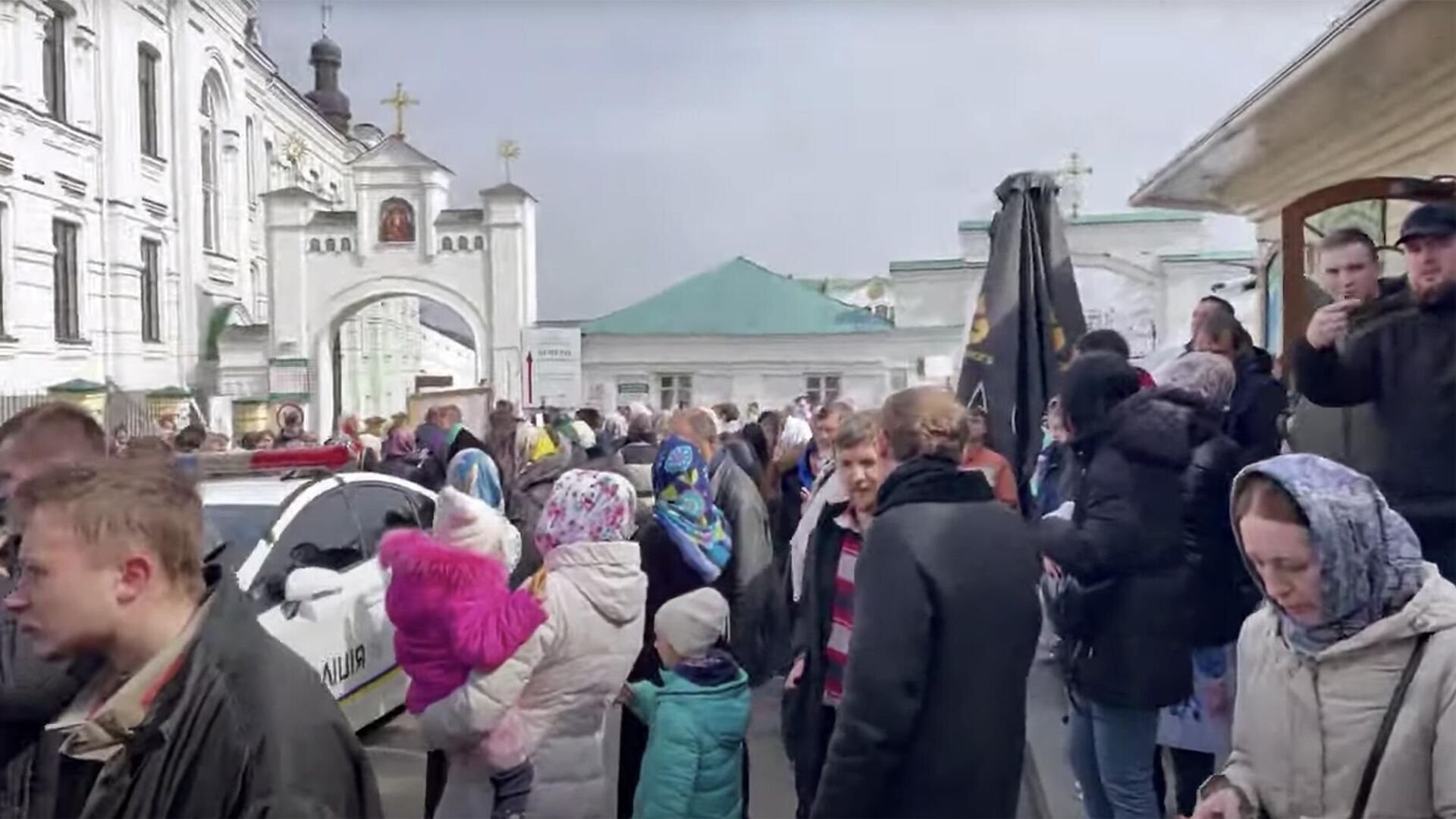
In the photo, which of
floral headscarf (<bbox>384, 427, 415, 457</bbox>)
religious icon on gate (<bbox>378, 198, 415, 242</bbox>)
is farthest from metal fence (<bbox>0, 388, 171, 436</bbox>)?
floral headscarf (<bbox>384, 427, 415, 457</bbox>)

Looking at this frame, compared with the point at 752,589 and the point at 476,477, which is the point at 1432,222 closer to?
the point at 752,589

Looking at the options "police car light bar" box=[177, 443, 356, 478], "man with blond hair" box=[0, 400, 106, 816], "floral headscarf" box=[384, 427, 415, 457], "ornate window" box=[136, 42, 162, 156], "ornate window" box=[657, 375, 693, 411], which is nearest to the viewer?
"man with blond hair" box=[0, 400, 106, 816]

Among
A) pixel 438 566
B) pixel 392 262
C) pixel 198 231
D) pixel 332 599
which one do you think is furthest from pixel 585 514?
pixel 198 231

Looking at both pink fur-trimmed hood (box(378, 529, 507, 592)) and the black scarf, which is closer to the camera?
the black scarf

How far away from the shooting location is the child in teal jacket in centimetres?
424

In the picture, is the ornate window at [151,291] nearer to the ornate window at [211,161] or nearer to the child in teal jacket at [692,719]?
the ornate window at [211,161]

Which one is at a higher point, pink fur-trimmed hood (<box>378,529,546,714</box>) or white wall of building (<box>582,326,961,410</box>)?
white wall of building (<box>582,326,961,410</box>)

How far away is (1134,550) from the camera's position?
4.08 meters

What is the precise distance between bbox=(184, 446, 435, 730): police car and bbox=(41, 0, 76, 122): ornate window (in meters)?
17.0

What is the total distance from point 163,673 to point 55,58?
75.7 ft

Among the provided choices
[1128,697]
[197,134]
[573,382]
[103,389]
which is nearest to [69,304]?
[103,389]

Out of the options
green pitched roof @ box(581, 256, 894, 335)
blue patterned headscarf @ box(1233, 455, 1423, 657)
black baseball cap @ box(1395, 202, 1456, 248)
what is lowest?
blue patterned headscarf @ box(1233, 455, 1423, 657)

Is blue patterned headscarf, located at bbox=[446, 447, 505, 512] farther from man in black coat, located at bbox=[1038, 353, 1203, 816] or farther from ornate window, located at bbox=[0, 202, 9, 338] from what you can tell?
ornate window, located at bbox=[0, 202, 9, 338]

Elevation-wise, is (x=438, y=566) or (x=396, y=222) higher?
(x=396, y=222)
